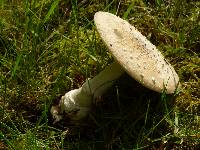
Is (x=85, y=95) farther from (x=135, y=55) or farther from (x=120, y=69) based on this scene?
(x=135, y=55)

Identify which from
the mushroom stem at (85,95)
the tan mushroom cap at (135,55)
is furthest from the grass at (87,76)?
the tan mushroom cap at (135,55)

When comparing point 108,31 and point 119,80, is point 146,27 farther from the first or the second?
point 108,31

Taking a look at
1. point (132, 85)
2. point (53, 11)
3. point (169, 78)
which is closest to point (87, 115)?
point (132, 85)

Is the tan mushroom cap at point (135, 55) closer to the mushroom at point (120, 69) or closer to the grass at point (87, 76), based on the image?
the mushroom at point (120, 69)

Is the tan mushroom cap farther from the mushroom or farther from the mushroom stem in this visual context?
the mushroom stem

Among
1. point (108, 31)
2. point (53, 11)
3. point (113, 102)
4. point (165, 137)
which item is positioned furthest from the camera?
point (53, 11)

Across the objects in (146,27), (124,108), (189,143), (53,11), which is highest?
(53,11)
